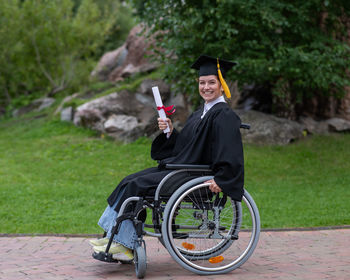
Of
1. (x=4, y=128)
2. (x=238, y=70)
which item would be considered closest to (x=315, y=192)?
(x=238, y=70)

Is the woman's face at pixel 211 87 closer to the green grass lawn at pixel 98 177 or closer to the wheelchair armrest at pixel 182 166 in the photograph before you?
the wheelchair armrest at pixel 182 166

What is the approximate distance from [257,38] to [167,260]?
280 inches

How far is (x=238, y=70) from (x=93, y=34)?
26.7 ft

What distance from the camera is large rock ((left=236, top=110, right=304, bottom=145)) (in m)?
11.5

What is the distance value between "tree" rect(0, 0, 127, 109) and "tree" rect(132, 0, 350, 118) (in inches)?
→ 246

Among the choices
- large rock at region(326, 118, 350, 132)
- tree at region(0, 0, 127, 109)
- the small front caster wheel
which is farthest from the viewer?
tree at region(0, 0, 127, 109)

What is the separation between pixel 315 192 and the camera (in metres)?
8.01

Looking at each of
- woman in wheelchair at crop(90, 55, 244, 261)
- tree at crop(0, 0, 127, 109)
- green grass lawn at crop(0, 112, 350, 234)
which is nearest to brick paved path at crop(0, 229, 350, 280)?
woman in wheelchair at crop(90, 55, 244, 261)

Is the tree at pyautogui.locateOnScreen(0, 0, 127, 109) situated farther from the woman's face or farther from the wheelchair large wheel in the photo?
the wheelchair large wheel

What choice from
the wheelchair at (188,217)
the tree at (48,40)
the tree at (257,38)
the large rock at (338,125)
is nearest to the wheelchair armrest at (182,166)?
the wheelchair at (188,217)

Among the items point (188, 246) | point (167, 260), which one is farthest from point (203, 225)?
point (167, 260)

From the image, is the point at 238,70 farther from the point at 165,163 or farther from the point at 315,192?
the point at 165,163

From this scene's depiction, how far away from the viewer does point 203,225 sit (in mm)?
3779

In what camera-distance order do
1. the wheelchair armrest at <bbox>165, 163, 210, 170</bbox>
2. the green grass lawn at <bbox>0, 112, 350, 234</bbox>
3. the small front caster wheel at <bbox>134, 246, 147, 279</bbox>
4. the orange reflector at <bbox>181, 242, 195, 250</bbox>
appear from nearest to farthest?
1. the small front caster wheel at <bbox>134, 246, 147, 279</bbox>
2. the wheelchair armrest at <bbox>165, 163, 210, 170</bbox>
3. the orange reflector at <bbox>181, 242, 195, 250</bbox>
4. the green grass lawn at <bbox>0, 112, 350, 234</bbox>
